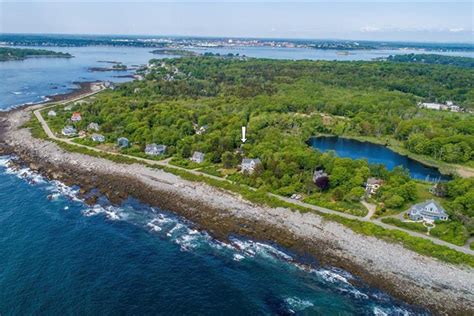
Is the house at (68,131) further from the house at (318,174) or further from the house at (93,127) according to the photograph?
the house at (318,174)

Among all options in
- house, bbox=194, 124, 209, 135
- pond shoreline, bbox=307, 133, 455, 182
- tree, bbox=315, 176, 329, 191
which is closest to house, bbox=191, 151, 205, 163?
house, bbox=194, 124, 209, 135

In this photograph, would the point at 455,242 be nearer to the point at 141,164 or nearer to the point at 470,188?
the point at 470,188

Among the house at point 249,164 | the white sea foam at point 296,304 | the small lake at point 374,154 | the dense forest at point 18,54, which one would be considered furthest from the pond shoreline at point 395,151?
the dense forest at point 18,54

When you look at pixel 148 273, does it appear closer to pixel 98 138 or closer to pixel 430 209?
pixel 430 209

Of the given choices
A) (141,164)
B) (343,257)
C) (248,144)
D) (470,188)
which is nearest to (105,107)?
(141,164)

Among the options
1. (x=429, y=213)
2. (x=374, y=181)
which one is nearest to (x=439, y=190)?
(x=374, y=181)
